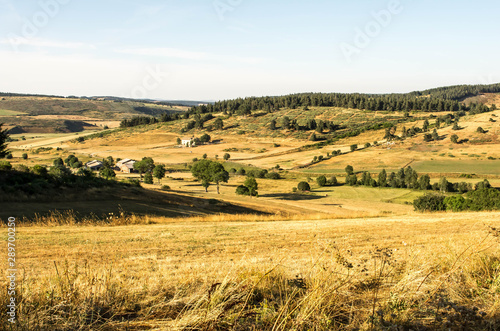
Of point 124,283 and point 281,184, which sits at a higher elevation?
point 124,283

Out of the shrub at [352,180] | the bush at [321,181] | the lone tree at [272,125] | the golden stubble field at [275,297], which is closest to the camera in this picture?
the golden stubble field at [275,297]

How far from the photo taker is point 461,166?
84875mm

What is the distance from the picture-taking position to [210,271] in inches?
274

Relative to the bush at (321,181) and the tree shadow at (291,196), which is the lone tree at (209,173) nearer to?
the tree shadow at (291,196)

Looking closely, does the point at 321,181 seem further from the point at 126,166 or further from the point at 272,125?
the point at 272,125

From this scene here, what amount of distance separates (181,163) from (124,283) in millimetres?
106568

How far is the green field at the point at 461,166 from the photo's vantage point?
259ft

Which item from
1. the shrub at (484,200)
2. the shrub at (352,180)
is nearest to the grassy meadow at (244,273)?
the shrub at (484,200)

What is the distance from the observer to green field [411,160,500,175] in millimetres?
79000

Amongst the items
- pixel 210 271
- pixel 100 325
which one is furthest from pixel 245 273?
pixel 100 325

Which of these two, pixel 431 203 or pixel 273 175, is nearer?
pixel 431 203

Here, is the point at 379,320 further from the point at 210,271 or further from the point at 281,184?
the point at 281,184

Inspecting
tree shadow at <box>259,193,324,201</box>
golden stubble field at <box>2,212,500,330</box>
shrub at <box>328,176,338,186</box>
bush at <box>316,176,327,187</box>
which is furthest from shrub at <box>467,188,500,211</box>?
shrub at <box>328,176,338,186</box>

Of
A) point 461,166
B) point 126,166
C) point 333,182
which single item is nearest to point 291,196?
point 333,182
